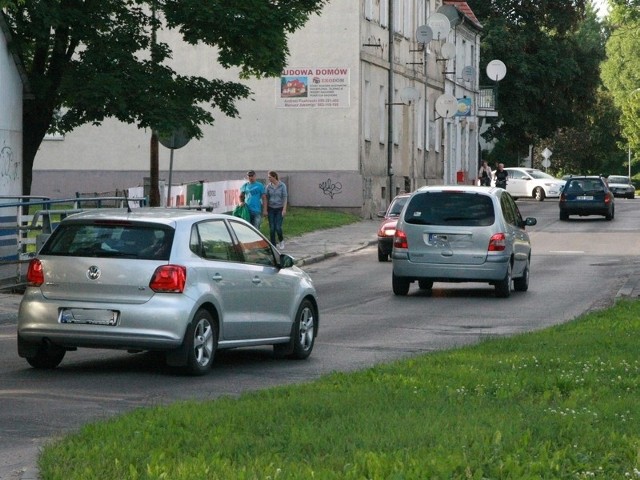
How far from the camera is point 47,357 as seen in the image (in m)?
13.5

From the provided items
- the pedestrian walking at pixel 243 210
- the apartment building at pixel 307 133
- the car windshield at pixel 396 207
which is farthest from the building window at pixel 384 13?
the car windshield at pixel 396 207

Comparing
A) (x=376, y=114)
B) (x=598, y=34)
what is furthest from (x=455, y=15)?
(x=598, y=34)

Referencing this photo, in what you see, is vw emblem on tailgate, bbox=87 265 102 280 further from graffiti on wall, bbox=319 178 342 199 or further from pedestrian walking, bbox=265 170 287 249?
graffiti on wall, bbox=319 178 342 199

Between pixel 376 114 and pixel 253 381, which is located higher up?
pixel 376 114

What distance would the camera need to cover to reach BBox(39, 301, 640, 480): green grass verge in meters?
7.37

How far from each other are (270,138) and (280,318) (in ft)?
118

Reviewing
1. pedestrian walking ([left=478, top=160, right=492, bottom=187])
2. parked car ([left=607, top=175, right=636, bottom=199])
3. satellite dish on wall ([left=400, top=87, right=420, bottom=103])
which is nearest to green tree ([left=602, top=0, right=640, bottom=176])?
parked car ([left=607, top=175, right=636, bottom=199])

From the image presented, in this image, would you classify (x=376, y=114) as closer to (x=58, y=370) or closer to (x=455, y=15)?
(x=455, y=15)

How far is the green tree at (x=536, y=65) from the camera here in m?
77.3

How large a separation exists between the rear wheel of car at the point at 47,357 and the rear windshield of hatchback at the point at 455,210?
409 inches

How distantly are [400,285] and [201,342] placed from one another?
10629 mm

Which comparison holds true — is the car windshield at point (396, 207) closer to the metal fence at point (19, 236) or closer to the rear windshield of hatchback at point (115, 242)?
the metal fence at point (19, 236)

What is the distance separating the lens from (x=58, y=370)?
13422mm

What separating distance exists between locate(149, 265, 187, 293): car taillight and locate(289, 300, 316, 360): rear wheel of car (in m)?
2.16
